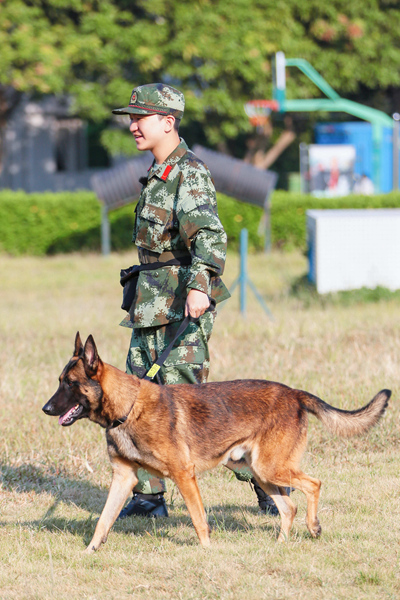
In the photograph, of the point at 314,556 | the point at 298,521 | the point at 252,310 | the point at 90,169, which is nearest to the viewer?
the point at 314,556

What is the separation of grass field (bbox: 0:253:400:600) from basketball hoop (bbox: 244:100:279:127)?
13.9 meters

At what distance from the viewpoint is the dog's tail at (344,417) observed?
4.00 metres

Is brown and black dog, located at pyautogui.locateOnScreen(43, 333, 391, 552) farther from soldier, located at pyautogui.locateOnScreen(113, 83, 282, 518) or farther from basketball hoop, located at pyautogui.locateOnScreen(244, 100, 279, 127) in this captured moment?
basketball hoop, located at pyautogui.locateOnScreen(244, 100, 279, 127)

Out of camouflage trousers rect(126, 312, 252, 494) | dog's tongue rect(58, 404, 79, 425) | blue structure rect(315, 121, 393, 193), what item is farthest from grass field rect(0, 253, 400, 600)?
blue structure rect(315, 121, 393, 193)

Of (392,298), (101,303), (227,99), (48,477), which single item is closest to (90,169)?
(227,99)

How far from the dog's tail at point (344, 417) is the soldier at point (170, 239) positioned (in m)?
0.49

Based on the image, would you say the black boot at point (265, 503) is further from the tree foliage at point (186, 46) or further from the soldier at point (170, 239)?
the tree foliage at point (186, 46)

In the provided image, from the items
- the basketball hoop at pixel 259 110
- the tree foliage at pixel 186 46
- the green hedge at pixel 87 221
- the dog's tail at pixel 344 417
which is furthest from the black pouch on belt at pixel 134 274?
the basketball hoop at pixel 259 110

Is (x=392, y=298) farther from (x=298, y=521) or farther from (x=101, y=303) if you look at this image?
(x=298, y=521)

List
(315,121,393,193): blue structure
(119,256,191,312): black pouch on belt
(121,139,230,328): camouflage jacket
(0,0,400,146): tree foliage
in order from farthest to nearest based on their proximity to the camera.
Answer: (315,121,393,193): blue structure, (0,0,400,146): tree foliage, (119,256,191,312): black pouch on belt, (121,139,230,328): camouflage jacket

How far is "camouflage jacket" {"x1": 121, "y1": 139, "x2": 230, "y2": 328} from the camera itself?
4102mm

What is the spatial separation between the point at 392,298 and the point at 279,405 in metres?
8.04

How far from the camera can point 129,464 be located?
12.8 ft

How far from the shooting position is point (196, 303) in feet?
13.1
